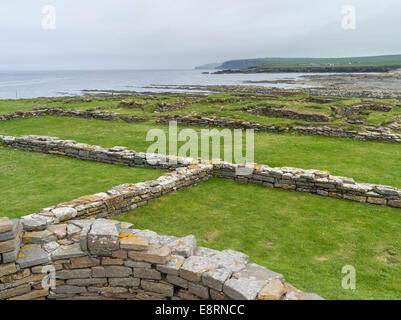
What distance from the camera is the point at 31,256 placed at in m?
5.53

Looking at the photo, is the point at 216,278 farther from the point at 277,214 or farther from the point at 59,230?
the point at 277,214

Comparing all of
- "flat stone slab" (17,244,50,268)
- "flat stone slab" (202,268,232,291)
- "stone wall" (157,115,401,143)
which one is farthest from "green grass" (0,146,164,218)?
"stone wall" (157,115,401,143)

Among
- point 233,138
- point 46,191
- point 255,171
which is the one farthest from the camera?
point 233,138

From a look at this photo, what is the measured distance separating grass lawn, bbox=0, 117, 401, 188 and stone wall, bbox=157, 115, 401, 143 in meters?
0.70

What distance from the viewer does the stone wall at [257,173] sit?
9945mm

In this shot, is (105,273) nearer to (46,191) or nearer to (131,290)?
(131,290)

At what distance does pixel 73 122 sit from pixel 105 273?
22.5 meters

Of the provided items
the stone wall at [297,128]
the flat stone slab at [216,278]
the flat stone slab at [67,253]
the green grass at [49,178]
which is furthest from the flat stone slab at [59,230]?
the stone wall at [297,128]

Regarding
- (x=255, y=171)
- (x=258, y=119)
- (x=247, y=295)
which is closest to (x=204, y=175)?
(x=255, y=171)

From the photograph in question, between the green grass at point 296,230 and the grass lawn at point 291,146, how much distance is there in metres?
3.53

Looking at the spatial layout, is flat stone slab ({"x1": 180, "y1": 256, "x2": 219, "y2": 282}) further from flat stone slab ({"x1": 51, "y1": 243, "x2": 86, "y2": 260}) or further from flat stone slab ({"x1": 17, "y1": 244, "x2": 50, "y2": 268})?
flat stone slab ({"x1": 17, "y1": 244, "x2": 50, "y2": 268})

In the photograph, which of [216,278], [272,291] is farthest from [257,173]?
[272,291]

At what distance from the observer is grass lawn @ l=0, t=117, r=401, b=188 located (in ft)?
43.5
